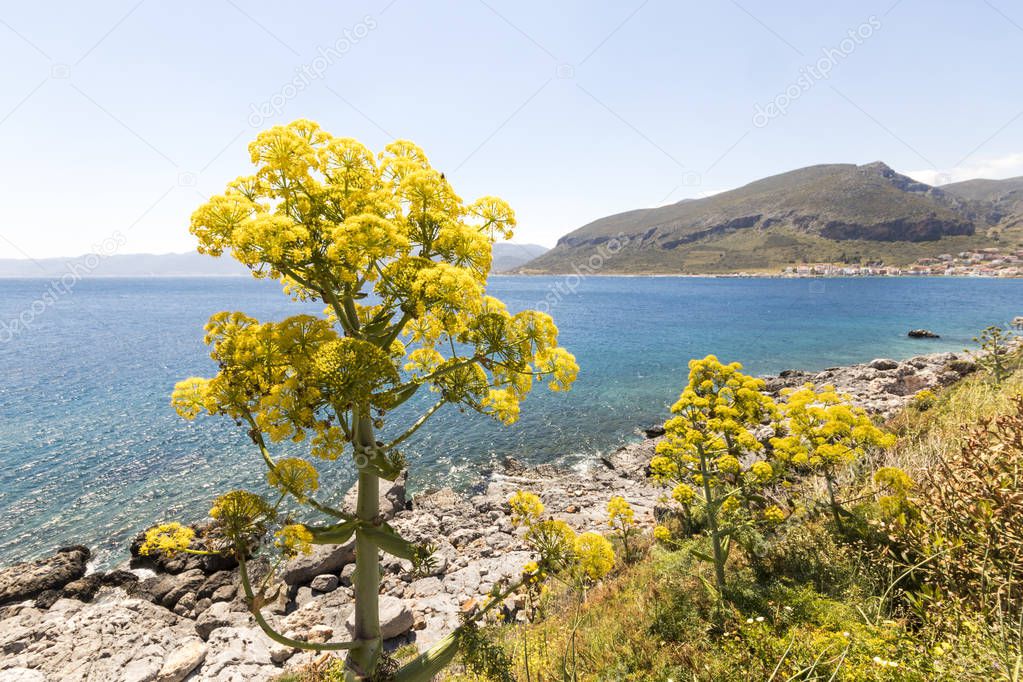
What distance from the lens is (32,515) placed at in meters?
17.9

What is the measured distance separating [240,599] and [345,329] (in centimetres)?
1400

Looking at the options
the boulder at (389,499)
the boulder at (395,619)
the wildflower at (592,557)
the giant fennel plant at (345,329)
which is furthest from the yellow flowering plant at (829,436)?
the boulder at (389,499)

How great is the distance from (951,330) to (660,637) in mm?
76863

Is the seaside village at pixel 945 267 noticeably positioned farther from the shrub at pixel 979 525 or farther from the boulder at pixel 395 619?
the boulder at pixel 395 619

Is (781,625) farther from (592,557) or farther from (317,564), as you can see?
(317,564)

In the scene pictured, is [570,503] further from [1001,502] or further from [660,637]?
[1001,502]

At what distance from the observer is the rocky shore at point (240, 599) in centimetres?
994

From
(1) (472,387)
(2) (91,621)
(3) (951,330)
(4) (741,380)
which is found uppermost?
(1) (472,387)

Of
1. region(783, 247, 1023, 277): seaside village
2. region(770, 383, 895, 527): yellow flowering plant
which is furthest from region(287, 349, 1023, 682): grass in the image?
region(783, 247, 1023, 277): seaside village

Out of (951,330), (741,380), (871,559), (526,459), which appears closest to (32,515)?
(526,459)

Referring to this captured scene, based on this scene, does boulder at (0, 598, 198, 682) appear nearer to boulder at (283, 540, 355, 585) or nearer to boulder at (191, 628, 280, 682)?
boulder at (191, 628, 280, 682)

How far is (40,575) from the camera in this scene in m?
14.0

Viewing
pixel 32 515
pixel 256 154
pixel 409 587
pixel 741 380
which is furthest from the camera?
pixel 32 515

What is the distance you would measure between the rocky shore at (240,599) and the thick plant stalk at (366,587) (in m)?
2.95
